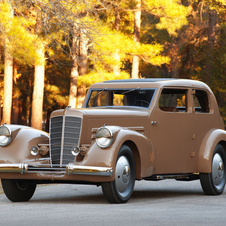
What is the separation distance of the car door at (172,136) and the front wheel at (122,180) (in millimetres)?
784

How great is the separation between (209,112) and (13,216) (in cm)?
505

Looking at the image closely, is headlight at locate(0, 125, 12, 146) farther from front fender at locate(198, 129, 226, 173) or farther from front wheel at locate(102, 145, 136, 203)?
front fender at locate(198, 129, 226, 173)

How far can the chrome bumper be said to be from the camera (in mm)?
6965

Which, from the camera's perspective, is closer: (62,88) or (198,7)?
(198,7)

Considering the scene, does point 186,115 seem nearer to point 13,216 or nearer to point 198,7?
point 13,216

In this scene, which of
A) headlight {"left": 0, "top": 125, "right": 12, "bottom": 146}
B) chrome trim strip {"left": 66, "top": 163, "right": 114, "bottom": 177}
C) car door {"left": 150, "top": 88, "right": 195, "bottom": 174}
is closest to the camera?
chrome trim strip {"left": 66, "top": 163, "right": 114, "bottom": 177}

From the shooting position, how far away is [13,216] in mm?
6270

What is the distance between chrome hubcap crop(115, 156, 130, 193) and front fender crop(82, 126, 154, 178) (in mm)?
258

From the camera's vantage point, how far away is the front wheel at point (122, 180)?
7188mm

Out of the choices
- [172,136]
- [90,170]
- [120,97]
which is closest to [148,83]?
[120,97]

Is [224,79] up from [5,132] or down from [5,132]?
up

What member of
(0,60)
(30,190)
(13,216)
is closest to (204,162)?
(30,190)

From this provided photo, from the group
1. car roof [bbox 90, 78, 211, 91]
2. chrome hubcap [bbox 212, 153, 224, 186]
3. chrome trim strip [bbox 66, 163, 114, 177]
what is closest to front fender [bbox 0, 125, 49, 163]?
chrome trim strip [bbox 66, 163, 114, 177]

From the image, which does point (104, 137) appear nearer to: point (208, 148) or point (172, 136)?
point (172, 136)
